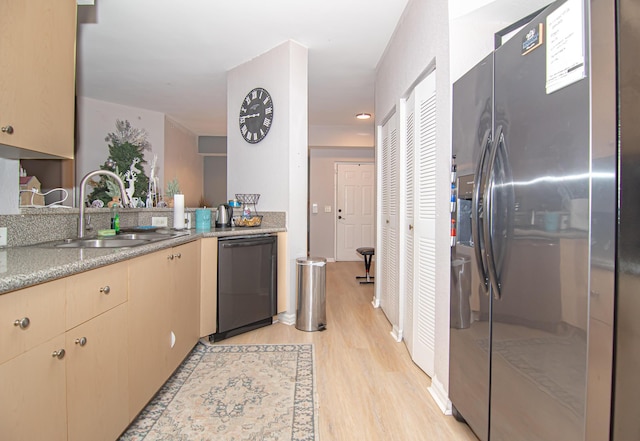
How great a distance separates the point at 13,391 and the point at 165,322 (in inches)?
38.9

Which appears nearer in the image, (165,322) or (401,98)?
(165,322)

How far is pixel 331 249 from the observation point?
7117mm

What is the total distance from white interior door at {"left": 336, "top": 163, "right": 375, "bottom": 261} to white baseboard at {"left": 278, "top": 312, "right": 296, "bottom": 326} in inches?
155

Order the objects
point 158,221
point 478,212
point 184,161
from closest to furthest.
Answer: point 478,212, point 158,221, point 184,161

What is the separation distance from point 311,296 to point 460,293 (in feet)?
5.42

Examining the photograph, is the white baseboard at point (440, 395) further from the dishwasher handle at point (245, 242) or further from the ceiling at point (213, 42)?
the ceiling at point (213, 42)

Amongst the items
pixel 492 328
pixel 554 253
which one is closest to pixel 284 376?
pixel 492 328

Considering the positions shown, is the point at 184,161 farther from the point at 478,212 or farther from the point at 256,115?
the point at 478,212

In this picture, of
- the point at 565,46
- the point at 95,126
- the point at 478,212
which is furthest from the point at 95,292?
the point at 95,126

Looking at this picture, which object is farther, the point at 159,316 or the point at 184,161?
the point at 184,161

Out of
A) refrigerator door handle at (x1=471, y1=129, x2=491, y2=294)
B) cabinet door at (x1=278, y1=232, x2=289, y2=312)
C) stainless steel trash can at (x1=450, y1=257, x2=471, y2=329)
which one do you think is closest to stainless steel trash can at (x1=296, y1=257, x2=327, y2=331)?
cabinet door at (x1=278, y1=232, x2=289, y2=312)

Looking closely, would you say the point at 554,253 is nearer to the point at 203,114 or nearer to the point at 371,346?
the point at 371,346

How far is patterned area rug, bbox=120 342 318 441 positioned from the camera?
159 cm

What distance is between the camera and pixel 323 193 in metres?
7.07
